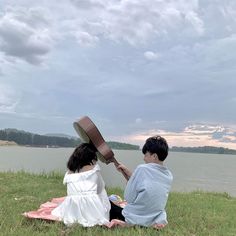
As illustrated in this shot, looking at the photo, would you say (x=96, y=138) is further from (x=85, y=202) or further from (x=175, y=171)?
(x=175, y=171)

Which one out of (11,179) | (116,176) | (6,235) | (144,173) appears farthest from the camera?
(116,176)

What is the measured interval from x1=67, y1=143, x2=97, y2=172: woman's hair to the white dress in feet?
0.36

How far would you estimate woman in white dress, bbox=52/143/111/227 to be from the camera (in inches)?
249

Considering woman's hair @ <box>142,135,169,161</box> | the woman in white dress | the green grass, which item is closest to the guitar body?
the woman in white dress

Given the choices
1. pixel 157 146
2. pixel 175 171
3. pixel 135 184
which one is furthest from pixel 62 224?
pixel 175 171

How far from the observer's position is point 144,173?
20.2 ft

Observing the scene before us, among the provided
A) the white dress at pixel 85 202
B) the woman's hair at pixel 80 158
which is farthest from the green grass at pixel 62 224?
the woman's hair at pixel 80 158

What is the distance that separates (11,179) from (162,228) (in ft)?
19.4

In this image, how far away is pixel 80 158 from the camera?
657 centimetres

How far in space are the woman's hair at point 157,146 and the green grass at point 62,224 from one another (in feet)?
3.33

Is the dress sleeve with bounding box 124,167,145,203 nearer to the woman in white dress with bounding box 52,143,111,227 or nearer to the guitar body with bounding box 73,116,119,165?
the woman in white dress with bounding box 52,143,111,227

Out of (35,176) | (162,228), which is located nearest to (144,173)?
(162,228)

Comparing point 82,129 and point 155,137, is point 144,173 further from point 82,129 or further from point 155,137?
point 82,129

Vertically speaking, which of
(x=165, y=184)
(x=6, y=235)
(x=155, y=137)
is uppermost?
(x=155, y=137)
